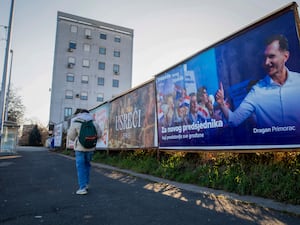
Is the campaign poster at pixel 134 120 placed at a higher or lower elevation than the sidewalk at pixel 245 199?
higher

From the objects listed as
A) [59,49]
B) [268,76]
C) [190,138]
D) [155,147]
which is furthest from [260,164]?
[59,49]

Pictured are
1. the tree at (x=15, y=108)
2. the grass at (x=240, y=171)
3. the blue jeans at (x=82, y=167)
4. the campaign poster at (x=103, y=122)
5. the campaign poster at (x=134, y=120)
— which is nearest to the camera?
the grass at (x=240, y=171)

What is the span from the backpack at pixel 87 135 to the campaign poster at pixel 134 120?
12.7 feet

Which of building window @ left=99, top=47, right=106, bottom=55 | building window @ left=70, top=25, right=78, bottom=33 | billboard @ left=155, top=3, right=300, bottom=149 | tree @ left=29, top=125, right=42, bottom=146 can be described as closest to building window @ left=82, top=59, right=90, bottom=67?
building window @ left=99, top=47, right=106, bottom=55

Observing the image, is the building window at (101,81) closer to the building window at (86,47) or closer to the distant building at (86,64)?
the distant building at (86,64)

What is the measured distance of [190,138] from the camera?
754 cm

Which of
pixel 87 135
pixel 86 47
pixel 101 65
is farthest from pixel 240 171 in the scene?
pixel 86 47

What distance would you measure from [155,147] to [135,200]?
14.8 ft

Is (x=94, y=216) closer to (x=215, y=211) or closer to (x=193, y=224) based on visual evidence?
(x=193, y=224)

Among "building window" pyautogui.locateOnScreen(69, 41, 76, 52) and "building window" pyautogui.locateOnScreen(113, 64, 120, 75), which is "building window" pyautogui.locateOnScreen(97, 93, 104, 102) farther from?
"building window" pyautogui.locateOnScreen(69, 41, 76, 52)

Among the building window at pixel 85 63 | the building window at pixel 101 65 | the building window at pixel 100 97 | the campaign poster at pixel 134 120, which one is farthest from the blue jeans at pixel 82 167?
the building window at pixel 101 65

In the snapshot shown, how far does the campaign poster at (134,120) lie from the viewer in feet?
32.9

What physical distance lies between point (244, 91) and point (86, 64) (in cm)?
4458

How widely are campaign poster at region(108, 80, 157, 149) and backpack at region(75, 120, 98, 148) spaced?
12.7ft
